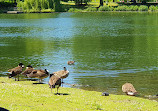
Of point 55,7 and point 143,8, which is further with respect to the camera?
point 143,8

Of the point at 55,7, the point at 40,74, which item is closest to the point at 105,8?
the point at 55,7

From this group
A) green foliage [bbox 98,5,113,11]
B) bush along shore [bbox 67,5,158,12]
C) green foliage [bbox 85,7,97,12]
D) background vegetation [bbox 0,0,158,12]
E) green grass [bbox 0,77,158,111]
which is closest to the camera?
green grass [bbox 0,77,158,111]

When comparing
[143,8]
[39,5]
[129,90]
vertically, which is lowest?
[143,8]

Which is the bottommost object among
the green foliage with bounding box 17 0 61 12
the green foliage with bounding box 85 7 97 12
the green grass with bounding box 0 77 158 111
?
the green foliage with bounding box 85 7 97 12

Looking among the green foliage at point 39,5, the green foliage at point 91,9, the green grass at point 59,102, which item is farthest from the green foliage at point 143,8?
the green grass at point 59,102

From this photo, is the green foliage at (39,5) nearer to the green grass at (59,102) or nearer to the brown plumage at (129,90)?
the brown plumage at (129,90)

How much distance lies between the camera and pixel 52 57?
1582 inches

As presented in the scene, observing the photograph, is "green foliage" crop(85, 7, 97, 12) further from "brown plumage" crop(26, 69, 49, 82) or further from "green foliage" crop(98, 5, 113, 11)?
"brown plumage" crop(26, 69, 49, 82)

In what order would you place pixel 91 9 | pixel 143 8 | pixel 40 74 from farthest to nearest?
1. pixel 91 9
2. pixel 143 8
3. pixel 40 74

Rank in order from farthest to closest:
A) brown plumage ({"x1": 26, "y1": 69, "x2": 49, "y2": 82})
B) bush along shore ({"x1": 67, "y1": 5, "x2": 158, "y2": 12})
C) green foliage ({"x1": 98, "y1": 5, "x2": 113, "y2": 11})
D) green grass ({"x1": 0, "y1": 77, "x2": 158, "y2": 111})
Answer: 1. green foliage ({"x1": 98, "y1": 5, "x2": 113, "y2": 11})
2. bush along shore ({"x1": 67, "y1": 5, "x2": 158, "y2": 12})
3. brown plumage ({"x1": 26, "y1": 69, "x2": 49, "y2": 82})
4. green grass ({"x1": 0, "y1": 77, "x2": 158, "y2": 111})

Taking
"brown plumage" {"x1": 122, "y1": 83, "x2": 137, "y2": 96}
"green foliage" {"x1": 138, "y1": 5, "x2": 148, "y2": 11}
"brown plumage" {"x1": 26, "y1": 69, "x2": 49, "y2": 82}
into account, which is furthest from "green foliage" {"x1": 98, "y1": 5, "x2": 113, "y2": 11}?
"brown plumage" {"x1": 122, "y1": 83, "x2": 137, "y2": 96}

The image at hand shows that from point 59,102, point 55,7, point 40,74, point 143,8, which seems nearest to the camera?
point 59,102

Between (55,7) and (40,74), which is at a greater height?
(40,74)

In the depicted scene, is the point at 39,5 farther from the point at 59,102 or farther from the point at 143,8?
the point at 59,102
